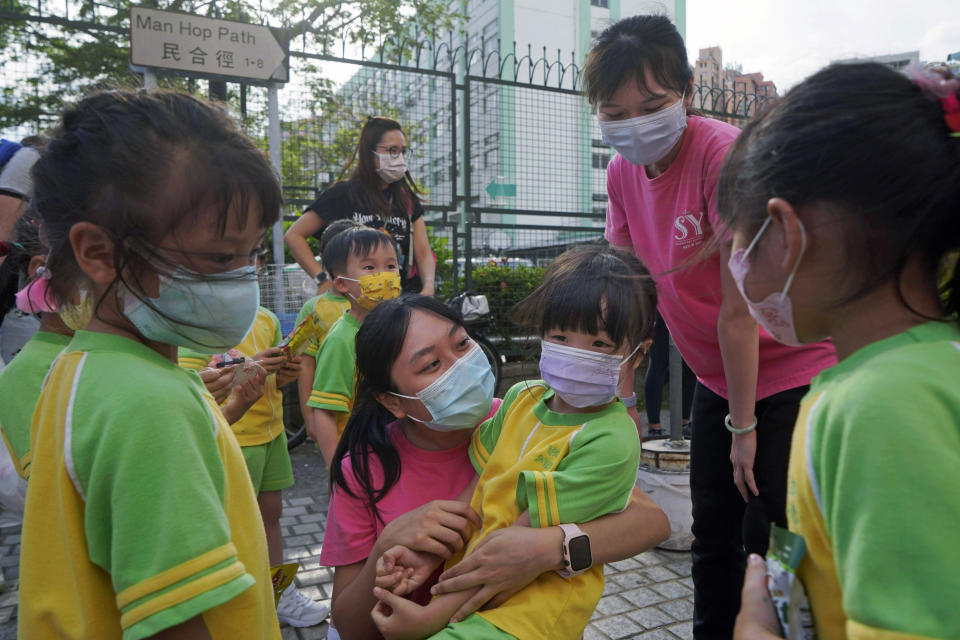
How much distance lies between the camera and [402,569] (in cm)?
159

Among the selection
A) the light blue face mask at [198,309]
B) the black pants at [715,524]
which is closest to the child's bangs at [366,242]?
the black pants at [715,524]

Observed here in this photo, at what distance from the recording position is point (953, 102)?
88 cm

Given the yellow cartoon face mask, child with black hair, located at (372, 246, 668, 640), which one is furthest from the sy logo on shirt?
the yellow cartoon face mask

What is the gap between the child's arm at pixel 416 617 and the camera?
4.96ft

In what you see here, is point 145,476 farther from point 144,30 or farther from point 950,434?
point 144,30

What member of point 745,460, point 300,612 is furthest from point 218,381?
point 745,460

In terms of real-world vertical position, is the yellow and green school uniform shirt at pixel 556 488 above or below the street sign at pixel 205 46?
below

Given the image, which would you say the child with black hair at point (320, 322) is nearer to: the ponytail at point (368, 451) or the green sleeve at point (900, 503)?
the ponytail at point (368, 451)

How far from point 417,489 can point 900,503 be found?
130 centimetres

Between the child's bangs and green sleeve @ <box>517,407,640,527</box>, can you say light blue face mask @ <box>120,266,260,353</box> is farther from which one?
the child's bangs

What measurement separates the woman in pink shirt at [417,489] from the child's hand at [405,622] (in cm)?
7

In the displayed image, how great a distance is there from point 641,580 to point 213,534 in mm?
2838

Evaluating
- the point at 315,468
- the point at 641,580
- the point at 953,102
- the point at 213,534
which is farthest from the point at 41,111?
the point at 953,102

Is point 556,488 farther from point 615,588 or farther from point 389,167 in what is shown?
point 389,167
